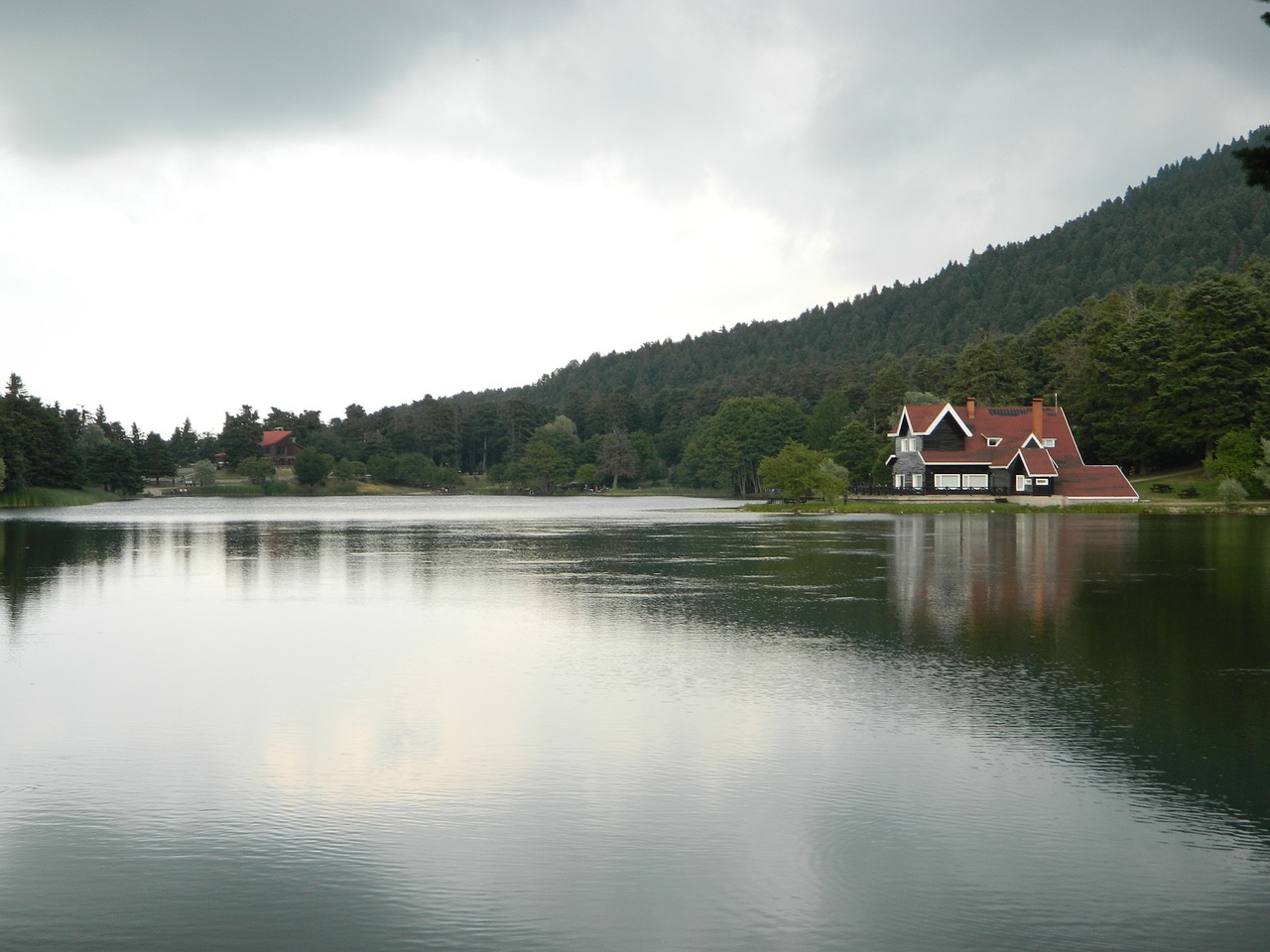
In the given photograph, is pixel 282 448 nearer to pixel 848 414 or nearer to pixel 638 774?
pixel 848 414

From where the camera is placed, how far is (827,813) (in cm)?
956

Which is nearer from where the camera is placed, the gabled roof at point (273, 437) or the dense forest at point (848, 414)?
the dense forest at point (848, 414)

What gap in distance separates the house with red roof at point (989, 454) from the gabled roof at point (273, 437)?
113416 millimetres

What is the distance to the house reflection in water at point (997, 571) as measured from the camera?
21.5 metres

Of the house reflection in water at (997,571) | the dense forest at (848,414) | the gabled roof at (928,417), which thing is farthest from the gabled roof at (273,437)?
the house reflection in water at (997,571)

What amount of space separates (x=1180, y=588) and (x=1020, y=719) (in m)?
15.9

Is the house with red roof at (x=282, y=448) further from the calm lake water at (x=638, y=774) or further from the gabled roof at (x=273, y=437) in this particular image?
the calm lake water at (x=638, y=774)

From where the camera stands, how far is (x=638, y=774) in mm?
10781

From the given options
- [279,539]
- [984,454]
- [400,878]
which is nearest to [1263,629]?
[400,878]

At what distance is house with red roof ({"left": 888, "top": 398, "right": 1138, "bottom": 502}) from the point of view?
269 feet

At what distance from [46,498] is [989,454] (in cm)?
7865

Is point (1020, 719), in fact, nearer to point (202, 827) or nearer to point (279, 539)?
point (202, 827)

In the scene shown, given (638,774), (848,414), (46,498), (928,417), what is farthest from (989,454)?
(46,498)

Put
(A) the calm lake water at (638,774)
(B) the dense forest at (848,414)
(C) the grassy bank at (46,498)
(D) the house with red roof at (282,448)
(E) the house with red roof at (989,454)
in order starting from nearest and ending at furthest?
1. (A) the calm lake water at (638,774)
2. (E) the house with red roof at (989,454)
3. (B) the dense forest at (848,414)
4. (C) the grassy bank at (46,498)
5. (D) the house with red roof at (282,448)
